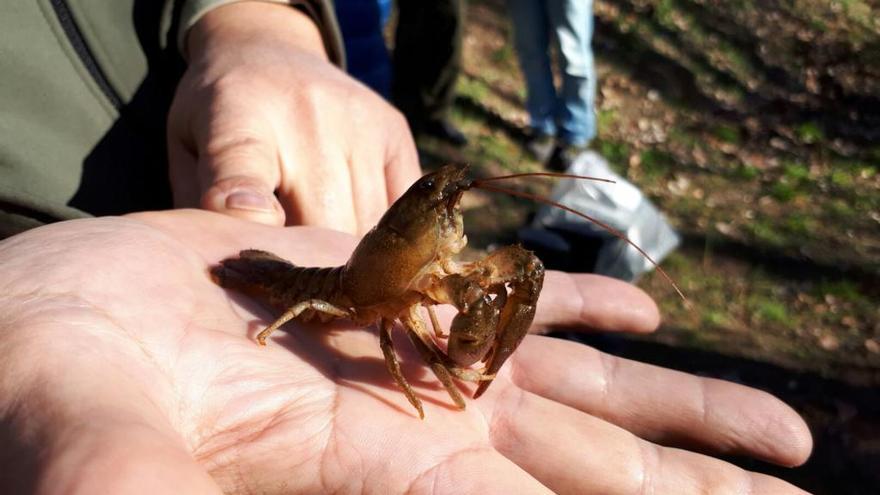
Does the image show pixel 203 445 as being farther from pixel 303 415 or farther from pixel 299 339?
pixel 299 339

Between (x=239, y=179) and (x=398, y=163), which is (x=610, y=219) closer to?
(x=398, y=163)

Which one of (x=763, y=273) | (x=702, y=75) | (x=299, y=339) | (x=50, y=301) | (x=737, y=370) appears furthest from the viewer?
(x=702, y=75)

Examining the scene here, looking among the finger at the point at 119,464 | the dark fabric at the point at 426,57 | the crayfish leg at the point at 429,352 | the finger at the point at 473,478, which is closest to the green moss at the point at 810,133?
the dark fabric at the point at 426,57

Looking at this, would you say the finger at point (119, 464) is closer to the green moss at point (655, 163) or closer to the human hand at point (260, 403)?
the human hand at point (260, 403)

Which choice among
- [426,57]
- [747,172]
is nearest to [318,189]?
[426,57]

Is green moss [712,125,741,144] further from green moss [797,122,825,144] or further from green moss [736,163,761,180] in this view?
green moss [797,122,825,144]

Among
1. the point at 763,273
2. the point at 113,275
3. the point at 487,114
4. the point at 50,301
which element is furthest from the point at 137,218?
the point at 487,114
